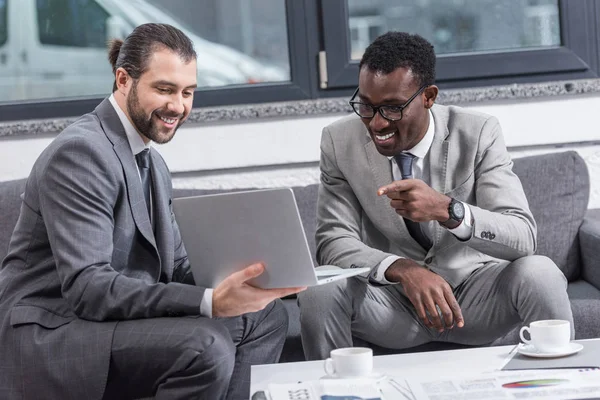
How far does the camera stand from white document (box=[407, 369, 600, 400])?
57.1 inches

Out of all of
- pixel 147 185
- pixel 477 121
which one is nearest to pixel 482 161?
pixel 477 121

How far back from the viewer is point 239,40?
318cm

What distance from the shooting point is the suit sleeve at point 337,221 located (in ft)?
7.47

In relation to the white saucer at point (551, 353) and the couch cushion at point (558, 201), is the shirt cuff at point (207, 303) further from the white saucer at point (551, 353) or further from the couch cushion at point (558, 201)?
the couch cushion at point (558, 201)

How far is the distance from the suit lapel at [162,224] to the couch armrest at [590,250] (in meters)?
1.24

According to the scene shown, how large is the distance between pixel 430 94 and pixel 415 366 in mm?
853

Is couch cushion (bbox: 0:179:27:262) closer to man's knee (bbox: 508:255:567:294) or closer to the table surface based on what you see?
the table surface

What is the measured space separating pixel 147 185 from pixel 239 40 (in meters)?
1.17

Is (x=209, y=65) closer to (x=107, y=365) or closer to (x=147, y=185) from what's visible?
(x=147, y=185)

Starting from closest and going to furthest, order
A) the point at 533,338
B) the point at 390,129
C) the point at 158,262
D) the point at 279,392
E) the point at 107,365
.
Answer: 1. the point at 279,392
2. the point at 533,338
3. the point at 107,365
4. the point at 158,262
5. the point at 390,129

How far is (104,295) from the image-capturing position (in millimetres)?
1884

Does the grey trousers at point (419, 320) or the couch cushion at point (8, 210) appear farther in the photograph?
the couch cushion at point (8, 210)

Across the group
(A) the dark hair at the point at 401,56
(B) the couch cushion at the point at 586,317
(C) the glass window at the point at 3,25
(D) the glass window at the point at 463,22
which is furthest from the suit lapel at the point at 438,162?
(C) the glass window at the point at 3,25

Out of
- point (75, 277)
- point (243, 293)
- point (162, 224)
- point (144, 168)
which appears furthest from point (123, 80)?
point (243, 293)
